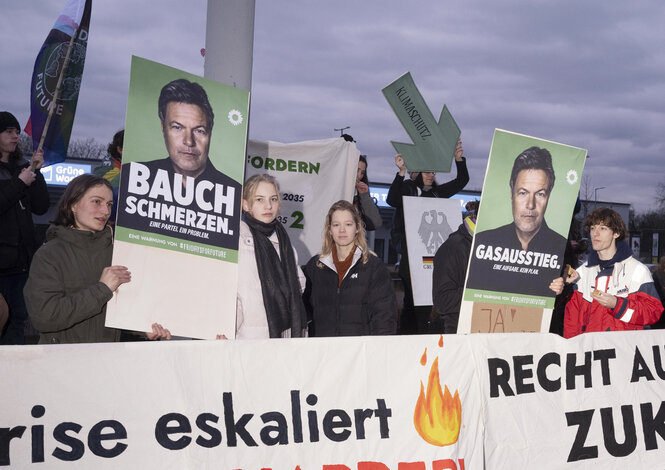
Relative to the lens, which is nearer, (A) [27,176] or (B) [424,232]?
(A) [27,176]

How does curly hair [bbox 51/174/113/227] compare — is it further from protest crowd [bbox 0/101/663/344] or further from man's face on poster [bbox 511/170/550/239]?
man's face on poster [bbox 511/170/550/239]

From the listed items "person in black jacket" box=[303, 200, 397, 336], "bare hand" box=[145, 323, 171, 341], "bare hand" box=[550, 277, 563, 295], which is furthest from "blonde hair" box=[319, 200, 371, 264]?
"bare hand" box=[145, 323, 171, 341]

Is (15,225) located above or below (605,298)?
above

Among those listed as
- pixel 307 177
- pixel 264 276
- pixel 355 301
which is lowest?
pixel 355 301

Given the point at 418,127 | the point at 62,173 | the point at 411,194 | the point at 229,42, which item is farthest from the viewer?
the point at 62,173

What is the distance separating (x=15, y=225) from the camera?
5.15m

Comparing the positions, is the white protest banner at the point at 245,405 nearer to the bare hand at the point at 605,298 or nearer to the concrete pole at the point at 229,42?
the bare hand at the point at 605,298

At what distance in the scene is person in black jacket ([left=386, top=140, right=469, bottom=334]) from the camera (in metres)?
7.00

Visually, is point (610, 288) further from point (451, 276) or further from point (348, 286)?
point (348, 286)

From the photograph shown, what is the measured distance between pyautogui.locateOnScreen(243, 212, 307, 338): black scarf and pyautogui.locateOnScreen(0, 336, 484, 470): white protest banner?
0.51m

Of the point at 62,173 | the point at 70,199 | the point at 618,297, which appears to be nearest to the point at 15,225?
the point at 70,199

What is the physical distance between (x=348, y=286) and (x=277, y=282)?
61 cm

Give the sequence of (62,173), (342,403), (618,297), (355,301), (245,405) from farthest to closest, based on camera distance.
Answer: (62,173)
(618,297)
(355,301)
(342,403)
(245,405)

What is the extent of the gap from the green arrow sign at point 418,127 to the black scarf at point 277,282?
110 inches
